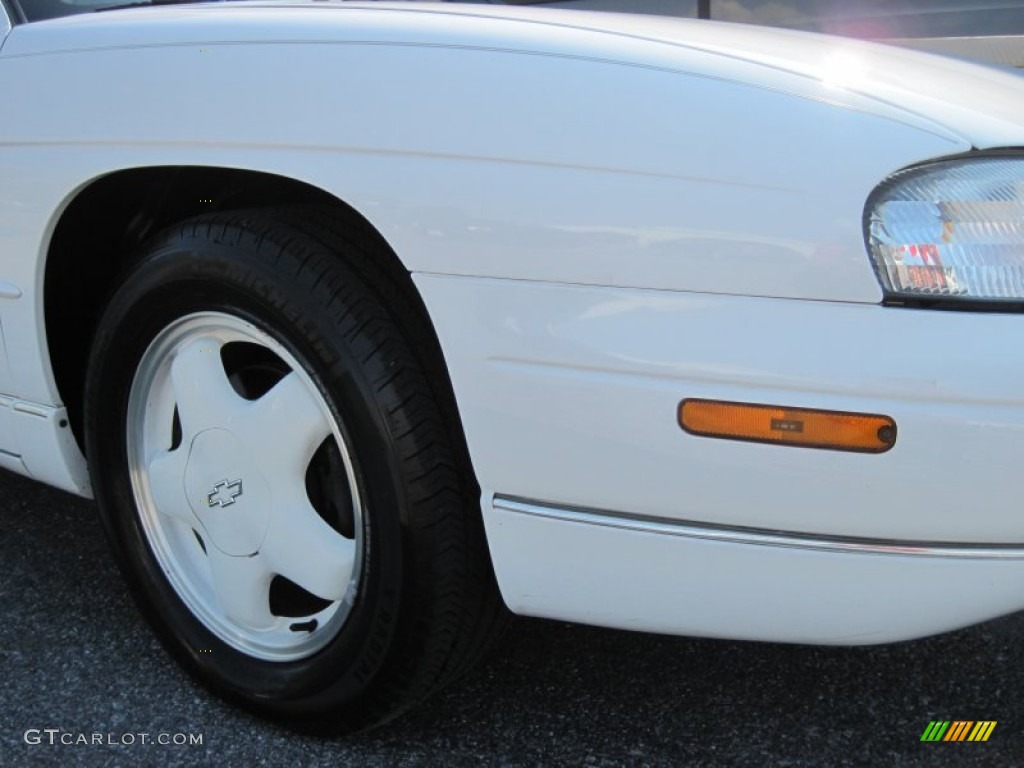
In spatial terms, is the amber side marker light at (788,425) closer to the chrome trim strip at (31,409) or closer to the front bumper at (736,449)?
the front bumper at (736,449)

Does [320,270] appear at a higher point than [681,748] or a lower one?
higher

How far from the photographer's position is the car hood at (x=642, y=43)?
1.51 m

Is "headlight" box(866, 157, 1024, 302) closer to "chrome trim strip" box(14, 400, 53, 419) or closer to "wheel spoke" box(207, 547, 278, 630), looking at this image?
"wheel spoke" box(207, 547, 278, 630)

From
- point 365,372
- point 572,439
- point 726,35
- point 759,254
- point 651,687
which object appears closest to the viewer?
point 759,254

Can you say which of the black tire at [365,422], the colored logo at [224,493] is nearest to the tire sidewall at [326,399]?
the black tire at [365,422]

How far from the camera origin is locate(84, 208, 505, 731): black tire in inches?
66.2

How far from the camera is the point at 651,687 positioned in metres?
2.10

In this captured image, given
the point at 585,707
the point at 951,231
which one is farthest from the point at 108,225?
the point at 951,231

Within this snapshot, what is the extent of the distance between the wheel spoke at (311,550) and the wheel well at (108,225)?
53 centimetres

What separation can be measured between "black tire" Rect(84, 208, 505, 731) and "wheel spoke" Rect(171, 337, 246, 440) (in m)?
0.07

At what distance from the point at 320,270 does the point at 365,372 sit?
7.1 inches

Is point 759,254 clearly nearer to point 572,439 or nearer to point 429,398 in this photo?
point 572,439

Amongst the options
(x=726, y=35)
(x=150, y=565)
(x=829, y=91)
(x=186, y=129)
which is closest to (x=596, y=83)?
(x=829, y=91)

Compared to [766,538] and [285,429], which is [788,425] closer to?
[766,538]
